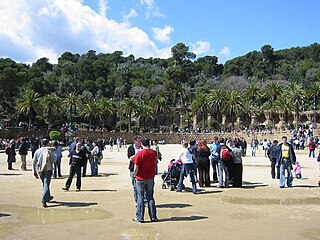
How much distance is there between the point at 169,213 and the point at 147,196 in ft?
3.38

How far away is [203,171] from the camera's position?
13.3m

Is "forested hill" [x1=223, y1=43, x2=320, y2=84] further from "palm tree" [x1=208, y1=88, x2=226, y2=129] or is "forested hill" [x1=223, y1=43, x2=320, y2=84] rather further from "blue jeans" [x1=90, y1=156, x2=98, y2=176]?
"blue jeans" [x1=90, y1=156, x2=98, y2=176]

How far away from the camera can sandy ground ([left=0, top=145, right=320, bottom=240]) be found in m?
7.45

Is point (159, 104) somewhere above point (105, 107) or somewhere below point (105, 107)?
above

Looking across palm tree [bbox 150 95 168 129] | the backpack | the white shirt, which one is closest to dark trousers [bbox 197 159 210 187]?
the backpack

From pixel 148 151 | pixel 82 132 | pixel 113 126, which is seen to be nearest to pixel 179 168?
pixel 148 151

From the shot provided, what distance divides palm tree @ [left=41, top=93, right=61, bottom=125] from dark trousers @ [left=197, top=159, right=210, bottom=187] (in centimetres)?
5711

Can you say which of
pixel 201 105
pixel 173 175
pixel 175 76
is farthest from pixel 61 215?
pixel 175 76

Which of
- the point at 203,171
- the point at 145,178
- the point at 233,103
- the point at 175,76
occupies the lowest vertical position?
the point at 203,171

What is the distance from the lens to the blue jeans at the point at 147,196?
8.31 metres

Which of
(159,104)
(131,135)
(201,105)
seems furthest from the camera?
(159,104)

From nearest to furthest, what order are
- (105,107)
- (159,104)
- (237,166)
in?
(237,166) → (105,107) → (159,104)

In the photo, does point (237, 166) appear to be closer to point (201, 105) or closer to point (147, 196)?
point (147, 196)

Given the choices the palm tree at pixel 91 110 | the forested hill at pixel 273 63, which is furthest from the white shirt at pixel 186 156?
the forested hill at pixel 273 63
